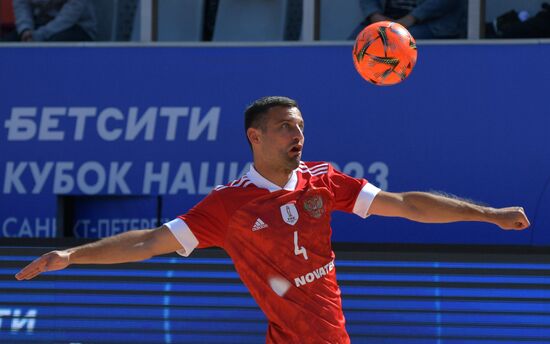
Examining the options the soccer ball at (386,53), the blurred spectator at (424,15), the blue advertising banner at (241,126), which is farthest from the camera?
the blurred spectator at (424,15)

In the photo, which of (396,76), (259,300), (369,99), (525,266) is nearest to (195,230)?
(259,300)

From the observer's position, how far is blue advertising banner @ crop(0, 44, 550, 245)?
912 centimetres

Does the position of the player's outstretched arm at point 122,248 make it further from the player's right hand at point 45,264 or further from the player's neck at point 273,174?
the player's neck at point 273,174

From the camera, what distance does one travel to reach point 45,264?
4.59 meters

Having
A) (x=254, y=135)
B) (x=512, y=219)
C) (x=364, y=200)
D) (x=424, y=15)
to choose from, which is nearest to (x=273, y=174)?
(x=254, y=135)

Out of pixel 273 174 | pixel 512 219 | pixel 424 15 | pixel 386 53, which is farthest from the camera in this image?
pixel 424 15

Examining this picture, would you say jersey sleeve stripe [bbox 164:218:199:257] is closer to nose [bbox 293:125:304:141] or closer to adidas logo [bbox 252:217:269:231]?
adidas logo [bbox 252:217:269:231]

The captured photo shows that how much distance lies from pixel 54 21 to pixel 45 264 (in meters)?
5.83

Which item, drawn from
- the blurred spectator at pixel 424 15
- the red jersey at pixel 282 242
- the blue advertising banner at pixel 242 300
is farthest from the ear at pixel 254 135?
the blurred spectator at pixel 424 15

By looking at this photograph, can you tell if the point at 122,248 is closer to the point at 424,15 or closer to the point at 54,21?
the point at 424,15

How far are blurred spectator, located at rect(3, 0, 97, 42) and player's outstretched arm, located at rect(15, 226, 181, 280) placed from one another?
5.44 metres

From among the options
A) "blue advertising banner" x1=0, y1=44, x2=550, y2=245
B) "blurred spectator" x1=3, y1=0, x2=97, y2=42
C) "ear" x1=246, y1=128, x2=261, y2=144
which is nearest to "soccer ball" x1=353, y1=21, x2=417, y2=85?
"ear" x1=246, y1=128, x2=261, y2=144

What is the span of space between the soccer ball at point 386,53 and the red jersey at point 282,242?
69.1 inches

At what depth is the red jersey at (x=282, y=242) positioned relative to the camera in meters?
4.82
